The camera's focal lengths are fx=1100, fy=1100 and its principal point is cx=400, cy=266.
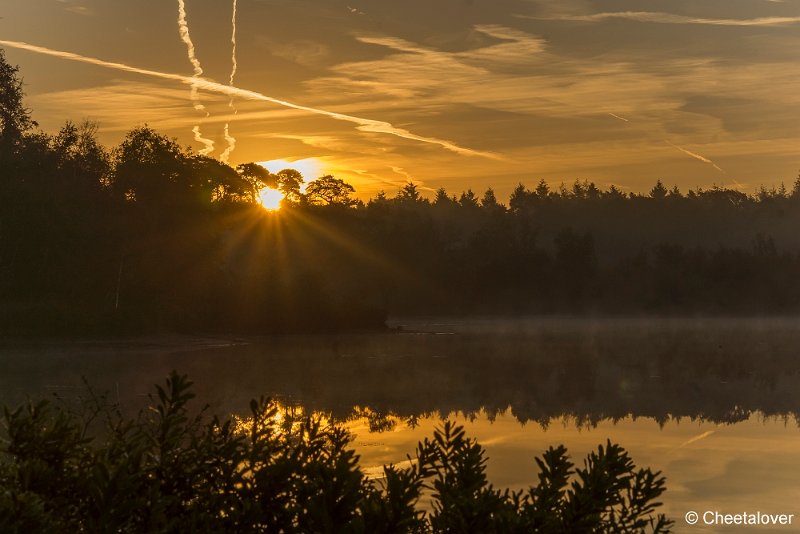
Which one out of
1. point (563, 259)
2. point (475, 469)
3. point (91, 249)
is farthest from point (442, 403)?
point (563, 259)

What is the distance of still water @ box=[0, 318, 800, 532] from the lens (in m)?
18.4

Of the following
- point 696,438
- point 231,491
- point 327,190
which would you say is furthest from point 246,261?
point 231,491

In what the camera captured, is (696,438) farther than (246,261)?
No

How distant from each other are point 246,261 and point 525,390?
55797mm

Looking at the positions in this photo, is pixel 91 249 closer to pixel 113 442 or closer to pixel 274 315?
pixel 274 315

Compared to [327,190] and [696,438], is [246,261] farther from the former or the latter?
[696,438]

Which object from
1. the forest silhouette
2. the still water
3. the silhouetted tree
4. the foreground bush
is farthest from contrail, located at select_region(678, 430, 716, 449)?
the silhouetted tree

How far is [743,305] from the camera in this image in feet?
341

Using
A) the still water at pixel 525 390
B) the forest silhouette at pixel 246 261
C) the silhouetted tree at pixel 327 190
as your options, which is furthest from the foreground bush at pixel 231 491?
the silhouetted tree at pixel 327 190

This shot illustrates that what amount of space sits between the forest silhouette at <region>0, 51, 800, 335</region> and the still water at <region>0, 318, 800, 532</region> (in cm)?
607

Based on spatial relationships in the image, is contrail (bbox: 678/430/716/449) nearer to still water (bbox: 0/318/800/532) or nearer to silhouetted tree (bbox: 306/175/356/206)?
still water (bbox: 0/318/800/532)

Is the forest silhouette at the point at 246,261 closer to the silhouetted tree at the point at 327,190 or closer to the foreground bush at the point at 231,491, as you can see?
the silhouetted tree at the point at 327,190

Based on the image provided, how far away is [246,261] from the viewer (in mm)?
86062

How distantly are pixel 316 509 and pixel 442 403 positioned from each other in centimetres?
2320
